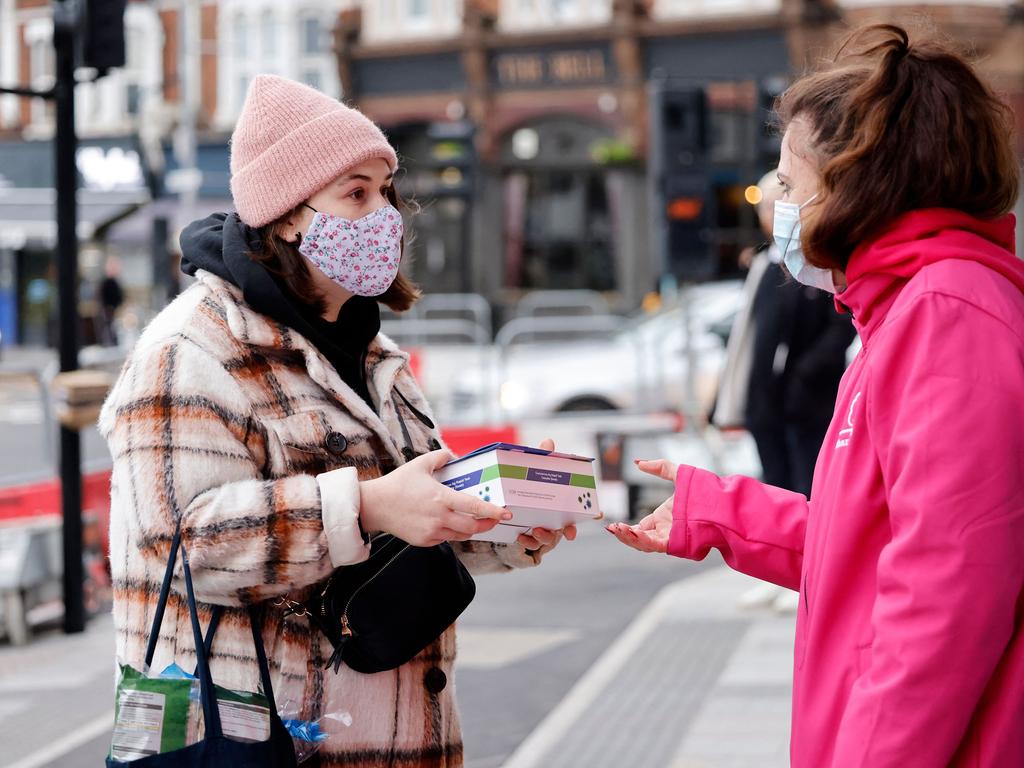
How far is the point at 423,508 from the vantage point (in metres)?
2.02

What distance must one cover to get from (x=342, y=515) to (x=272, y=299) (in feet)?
1.38

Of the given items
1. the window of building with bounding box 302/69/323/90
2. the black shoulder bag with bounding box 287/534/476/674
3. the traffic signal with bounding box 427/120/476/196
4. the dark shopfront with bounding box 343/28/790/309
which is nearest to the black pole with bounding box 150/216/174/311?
the dark shopfront with bounding box 343/28/790/309

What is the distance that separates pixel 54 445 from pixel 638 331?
19.0ft

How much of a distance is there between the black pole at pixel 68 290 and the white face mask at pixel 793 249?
5199 mm

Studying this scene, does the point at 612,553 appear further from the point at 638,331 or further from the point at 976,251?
the point at 976,251

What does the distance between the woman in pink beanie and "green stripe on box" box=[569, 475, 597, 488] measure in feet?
0.47

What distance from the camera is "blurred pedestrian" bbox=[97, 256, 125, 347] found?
886 inches

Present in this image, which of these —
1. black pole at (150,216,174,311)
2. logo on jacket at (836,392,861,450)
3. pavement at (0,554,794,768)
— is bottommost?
black pole at (150,216,174,311)

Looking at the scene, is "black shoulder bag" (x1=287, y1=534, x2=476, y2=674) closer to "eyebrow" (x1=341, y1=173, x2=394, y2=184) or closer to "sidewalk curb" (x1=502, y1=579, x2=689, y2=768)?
"eyebrow" (x1=341, y1=173, x2=394, y2=184)

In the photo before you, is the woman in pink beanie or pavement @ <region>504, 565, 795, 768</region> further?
pavement @ <region>504, 565, 795, 768</region>

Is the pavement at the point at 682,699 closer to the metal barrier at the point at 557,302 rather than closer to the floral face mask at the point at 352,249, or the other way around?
the floral face mask at the point at 352,249

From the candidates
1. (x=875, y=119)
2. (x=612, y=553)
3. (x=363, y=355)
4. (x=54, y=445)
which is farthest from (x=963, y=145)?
(x=54, y=445)

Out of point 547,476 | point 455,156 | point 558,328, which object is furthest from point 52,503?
point 455,156

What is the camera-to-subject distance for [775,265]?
6.50 metres
